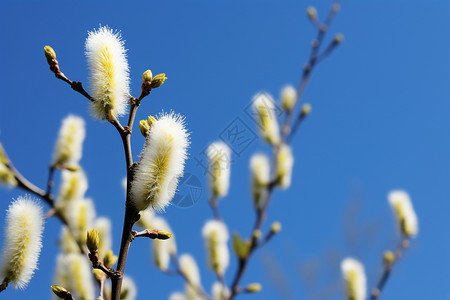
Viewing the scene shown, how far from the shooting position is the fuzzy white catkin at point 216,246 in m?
2.55

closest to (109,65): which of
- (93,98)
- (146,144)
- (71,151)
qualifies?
(93,98)

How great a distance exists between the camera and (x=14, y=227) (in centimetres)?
98

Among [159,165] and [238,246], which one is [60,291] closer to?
[159,165]

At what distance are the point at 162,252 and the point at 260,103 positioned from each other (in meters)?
1.14

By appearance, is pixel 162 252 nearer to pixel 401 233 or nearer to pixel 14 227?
pixel 401 233

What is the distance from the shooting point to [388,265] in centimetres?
267

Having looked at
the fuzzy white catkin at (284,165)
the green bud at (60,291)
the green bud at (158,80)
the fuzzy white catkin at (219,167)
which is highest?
the fuzzy white catkin at (284,165)

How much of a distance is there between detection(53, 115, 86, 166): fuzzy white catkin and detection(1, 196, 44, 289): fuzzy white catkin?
1224 millimetres

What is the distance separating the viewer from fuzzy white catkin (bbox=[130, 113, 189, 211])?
888 mm

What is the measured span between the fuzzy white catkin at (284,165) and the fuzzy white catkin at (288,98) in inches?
13.3


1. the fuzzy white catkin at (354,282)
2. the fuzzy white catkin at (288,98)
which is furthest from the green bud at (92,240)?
the fuzzy white catkin at (288,98)

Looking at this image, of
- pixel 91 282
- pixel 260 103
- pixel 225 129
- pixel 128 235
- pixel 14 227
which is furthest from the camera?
pixel 260 103

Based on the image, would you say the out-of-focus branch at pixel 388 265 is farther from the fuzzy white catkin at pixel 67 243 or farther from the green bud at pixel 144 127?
the green bud at pixel 144 127

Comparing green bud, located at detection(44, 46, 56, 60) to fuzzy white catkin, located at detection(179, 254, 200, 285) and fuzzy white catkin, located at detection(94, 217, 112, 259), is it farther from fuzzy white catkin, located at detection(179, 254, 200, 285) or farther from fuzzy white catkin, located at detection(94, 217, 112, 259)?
fuzzy white catkin, located at detection(179, 254, 200, 285)
